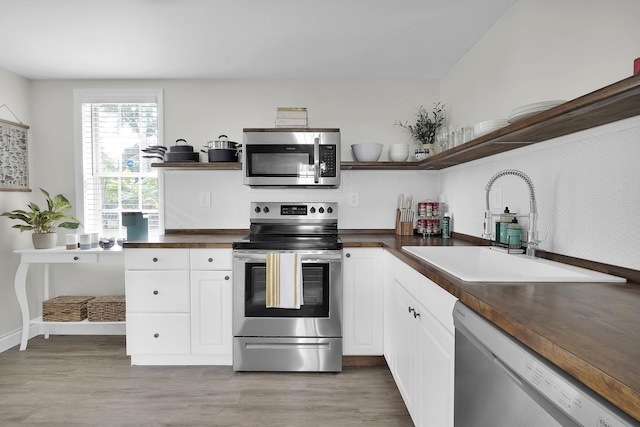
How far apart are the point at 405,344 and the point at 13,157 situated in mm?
3495

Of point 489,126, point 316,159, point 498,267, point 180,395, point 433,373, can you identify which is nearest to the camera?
point 433,373

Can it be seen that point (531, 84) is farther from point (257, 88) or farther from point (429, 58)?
point (257, 88)

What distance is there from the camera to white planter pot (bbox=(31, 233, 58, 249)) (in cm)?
287

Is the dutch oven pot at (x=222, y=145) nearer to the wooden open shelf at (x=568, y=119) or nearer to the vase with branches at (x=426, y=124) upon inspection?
the vase with branches at (x=426, y=124)

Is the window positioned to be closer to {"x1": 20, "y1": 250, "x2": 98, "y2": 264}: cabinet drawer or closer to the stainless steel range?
{"x1": 20, "y1": 250, "x2": 98, "y2": 264}: cabinet drawer

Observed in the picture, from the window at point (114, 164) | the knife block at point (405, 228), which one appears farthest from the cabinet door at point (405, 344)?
the window at point (114, 164)

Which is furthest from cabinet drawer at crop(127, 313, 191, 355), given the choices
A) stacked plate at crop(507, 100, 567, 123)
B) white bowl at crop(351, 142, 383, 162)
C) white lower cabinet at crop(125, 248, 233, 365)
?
stacked plate at crop(507, 100, 567, 123)

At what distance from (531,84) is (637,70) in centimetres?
89

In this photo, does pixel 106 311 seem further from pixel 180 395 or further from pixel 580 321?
pixel 580 321

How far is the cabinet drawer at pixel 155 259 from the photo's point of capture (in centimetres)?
249

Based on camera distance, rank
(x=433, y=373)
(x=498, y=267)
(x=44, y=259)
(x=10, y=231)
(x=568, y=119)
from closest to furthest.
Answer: (x=568, y=119)
(x=433, y=373)
(x=498, y=267)
(x=44, y=259)
(x=10, y=231)

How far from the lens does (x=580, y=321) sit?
0.82 meters

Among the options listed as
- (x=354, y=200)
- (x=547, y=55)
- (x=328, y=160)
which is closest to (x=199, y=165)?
(x=328, y=160)

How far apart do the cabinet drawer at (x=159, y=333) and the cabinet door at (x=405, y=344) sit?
1484mm
